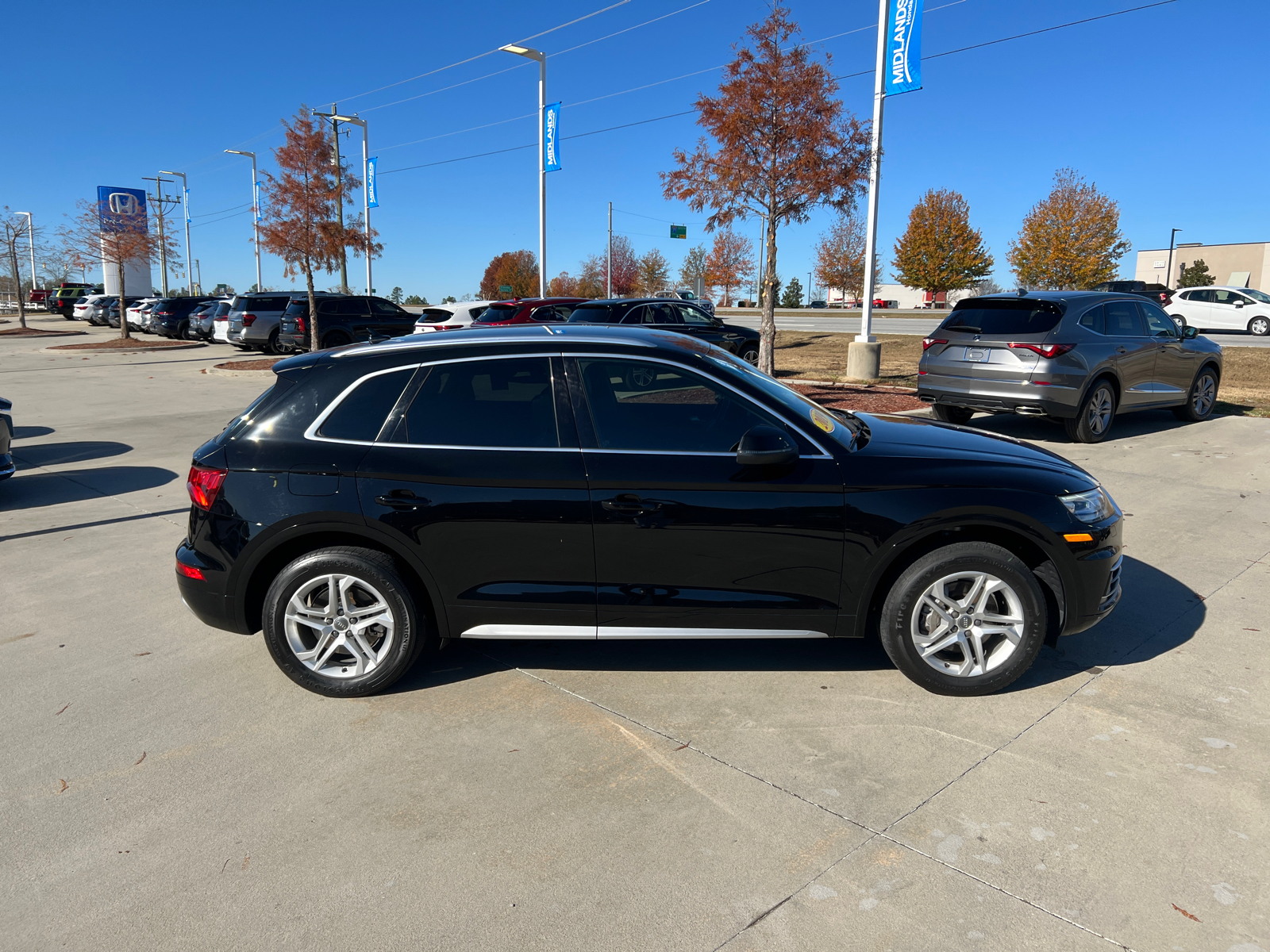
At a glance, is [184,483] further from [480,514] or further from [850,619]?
[850,619]

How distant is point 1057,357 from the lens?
9633 mm

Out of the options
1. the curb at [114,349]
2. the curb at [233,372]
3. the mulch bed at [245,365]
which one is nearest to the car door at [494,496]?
the curb at [233,372]

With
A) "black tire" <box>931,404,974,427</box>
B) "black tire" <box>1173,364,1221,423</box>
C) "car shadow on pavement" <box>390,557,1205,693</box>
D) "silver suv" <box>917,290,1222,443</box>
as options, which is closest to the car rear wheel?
"black tire" <box>1173,364,1221,423</box>

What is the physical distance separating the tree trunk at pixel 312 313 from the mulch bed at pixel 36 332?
20.6 metres

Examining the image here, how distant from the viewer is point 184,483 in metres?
8.41

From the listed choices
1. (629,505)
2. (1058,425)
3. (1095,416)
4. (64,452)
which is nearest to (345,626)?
(629,505)

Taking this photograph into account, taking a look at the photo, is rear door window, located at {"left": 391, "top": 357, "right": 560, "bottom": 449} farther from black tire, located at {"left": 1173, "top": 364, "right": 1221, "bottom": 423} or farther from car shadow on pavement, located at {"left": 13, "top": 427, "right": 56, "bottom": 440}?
black tire, located at {"left": 1173, "top": 364, "right": 1221, "bottom": 423}

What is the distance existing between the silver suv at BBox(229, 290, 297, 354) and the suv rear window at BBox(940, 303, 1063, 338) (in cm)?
2188

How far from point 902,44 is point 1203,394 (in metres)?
7.89

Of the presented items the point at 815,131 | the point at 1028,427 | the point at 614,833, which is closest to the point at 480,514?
the point at 614,833

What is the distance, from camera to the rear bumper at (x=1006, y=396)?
382 inches

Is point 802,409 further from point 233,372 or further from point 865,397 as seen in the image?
point 233,372

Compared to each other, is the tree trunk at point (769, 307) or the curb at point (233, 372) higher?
the tree trunk at point (769, 307)

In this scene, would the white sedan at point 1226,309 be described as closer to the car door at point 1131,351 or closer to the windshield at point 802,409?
the car door at point 1131,351
